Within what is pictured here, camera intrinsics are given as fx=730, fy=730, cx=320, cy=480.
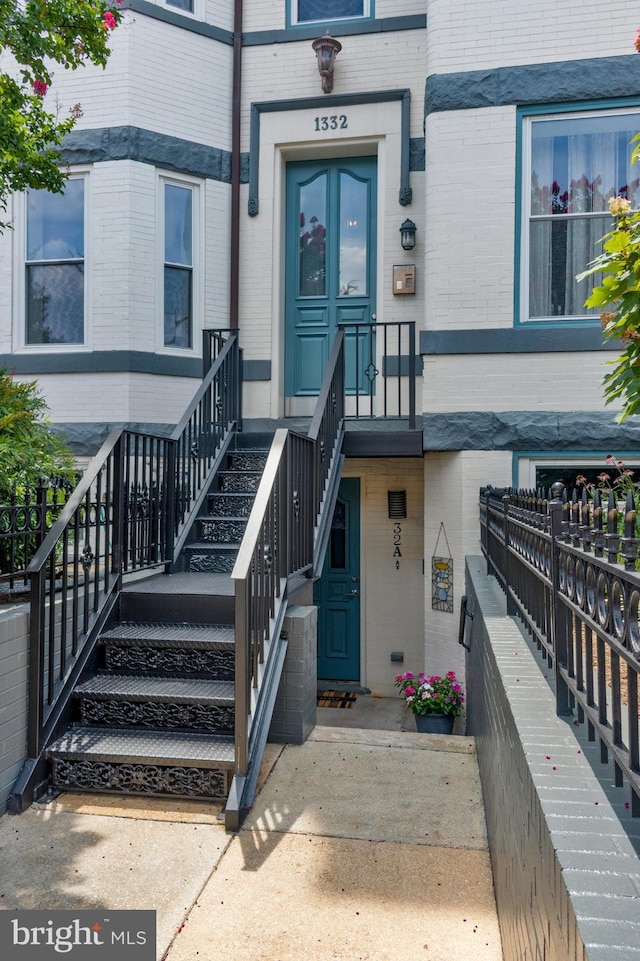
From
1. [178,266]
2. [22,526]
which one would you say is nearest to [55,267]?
[178,266]

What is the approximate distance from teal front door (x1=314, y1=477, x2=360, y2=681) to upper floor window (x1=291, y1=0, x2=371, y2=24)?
5.04 m

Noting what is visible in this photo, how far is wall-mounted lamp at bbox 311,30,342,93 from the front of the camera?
7539mm

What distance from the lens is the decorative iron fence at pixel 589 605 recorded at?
1507 millimetres

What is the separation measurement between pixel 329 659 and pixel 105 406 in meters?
3.61

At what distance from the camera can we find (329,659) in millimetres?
8055

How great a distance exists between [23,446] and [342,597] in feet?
14.2

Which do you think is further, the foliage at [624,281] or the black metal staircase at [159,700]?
the black metal staircase at [159,700]

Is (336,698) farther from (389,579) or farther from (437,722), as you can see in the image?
(437,722)

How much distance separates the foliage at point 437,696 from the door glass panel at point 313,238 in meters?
4.31

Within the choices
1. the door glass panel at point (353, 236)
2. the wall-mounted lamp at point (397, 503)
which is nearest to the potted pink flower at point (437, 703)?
the wall-mounted lamp at point (397, 503)

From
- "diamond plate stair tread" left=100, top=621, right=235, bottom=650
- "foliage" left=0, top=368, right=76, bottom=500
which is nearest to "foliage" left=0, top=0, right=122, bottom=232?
"foliage" left=0, top=368, right=76, bottom=500

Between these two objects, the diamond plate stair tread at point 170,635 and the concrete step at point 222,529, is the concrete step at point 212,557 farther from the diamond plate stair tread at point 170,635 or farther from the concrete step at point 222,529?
the diamond plate stair tread at point 170,635

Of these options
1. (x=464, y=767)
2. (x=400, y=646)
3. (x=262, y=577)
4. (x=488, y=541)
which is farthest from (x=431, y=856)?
(x=400, y=646)

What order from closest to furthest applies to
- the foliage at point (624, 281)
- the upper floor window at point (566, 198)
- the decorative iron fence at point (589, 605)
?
the decorative iron fence at point (589, 605)
the foliage at point (624, 281)
the upper floor window at point (566, 198)
